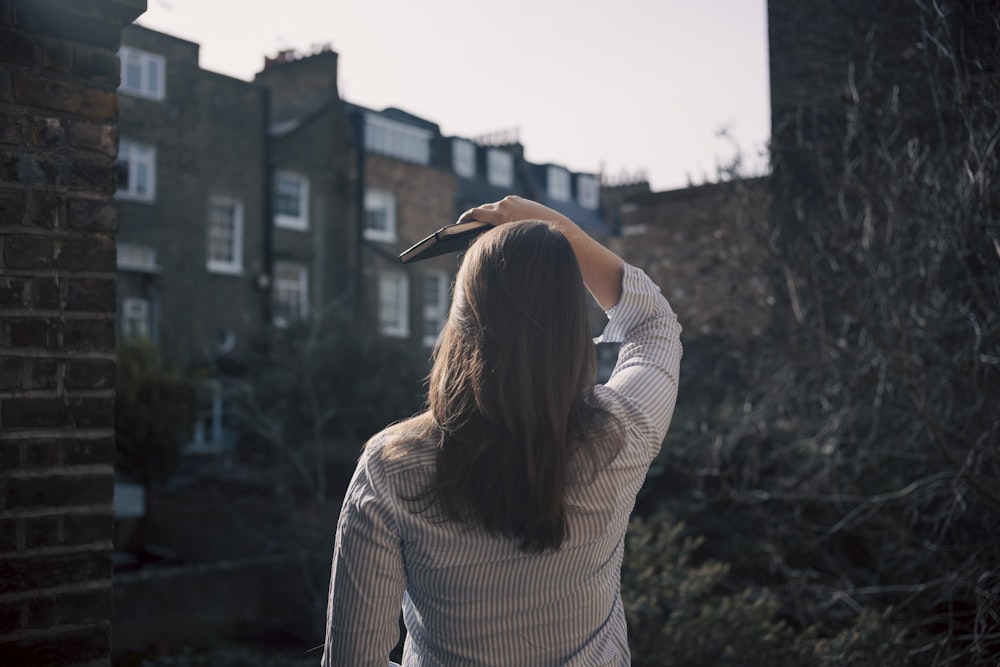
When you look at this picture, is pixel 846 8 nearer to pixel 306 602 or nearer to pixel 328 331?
pixel 306 602

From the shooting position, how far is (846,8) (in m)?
7.29

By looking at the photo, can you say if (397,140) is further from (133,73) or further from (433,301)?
(133,73)

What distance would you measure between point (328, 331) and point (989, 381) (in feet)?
38.9

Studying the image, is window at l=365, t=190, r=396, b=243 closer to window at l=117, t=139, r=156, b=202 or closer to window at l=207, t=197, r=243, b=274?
window at l=207, t=197, r=243, b=274

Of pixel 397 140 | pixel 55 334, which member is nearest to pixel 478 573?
pixel 55 334

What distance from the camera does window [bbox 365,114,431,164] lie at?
957 inches

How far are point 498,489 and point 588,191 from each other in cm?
3591

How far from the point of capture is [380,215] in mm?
23875

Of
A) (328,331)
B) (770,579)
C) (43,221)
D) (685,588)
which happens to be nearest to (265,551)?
(328,331)

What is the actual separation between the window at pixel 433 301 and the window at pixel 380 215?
1789 mm

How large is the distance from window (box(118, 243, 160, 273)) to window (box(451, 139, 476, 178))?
12.5 metres

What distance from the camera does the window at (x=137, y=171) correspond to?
18359 mm

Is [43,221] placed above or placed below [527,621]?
above

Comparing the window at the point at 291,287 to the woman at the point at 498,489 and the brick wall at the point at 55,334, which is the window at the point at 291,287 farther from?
the woman at the point at 498,489
